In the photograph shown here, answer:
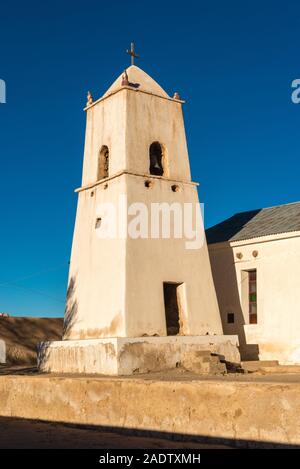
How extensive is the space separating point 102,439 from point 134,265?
642 centimetres

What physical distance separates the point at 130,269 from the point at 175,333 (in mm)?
2463

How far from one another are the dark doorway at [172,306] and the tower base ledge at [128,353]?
0.95 metres

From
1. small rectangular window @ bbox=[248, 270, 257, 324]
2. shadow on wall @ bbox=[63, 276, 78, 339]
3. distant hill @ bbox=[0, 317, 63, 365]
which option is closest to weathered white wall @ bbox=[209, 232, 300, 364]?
small rectangular window @ bbox=[248, 270, 257, 324]

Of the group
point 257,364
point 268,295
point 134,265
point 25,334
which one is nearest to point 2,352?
point 25,334

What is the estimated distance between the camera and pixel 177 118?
19812 mm

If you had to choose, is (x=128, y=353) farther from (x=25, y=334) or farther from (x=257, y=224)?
(x=25, y=334)

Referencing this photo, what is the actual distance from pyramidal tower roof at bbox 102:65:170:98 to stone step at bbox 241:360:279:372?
Answer: 26.9ft

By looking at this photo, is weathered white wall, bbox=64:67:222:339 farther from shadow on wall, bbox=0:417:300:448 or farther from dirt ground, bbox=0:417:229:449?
dirt ground, bbox=0:417:229:449

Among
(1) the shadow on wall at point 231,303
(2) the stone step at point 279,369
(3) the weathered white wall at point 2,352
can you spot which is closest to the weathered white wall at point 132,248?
(2) the stone step at point 279,369

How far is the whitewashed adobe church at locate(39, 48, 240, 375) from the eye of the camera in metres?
16.8
